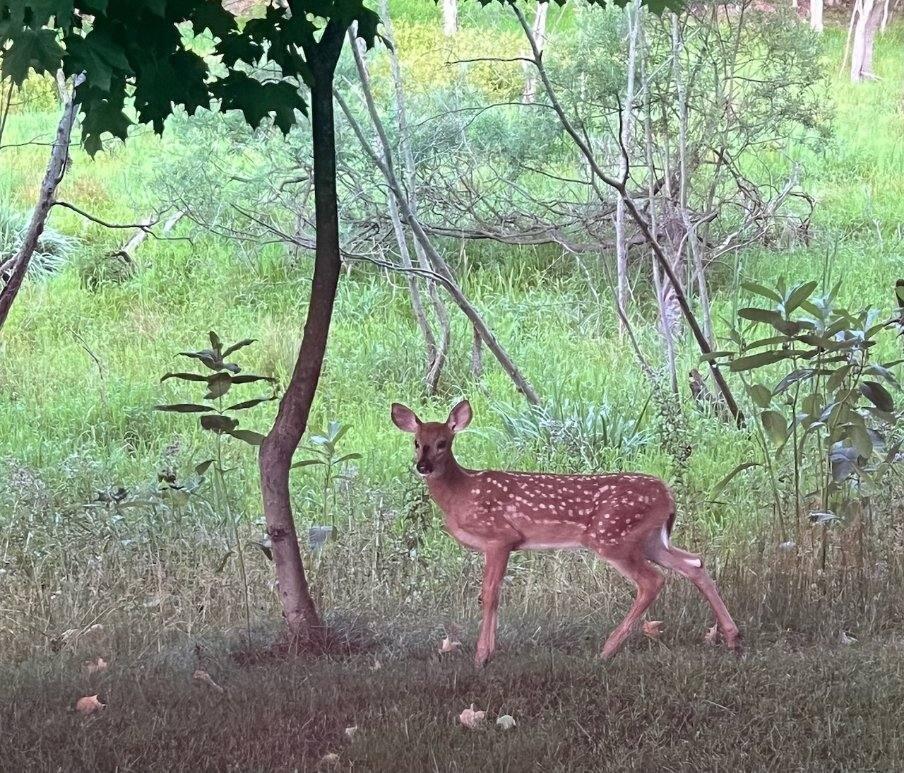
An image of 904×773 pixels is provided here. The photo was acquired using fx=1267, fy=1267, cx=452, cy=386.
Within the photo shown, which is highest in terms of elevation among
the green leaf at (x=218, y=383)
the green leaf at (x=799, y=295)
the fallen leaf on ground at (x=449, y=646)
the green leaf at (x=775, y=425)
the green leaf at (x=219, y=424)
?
the green leaf at (x=799, y=295)

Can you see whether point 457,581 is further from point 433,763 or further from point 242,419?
point 242,419

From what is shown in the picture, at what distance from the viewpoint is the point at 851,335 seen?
12.6 ft

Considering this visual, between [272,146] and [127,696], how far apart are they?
598 cm

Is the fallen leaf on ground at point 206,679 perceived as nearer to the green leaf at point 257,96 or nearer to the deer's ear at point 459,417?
the deer's ear at point 459,417

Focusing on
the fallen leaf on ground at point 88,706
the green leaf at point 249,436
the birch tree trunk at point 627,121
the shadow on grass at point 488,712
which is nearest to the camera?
the shadow on grass at point 488,712

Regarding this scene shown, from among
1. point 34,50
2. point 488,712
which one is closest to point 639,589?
point 488,712

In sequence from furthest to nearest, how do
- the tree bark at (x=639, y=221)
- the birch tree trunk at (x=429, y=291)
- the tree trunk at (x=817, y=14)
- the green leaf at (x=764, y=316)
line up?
the tree trunk at (x=817, y=14) < the birch tree trunk at (x=429, y=291) < the tree bark at (x=639, y=221) < the green leaf at (x=764, y=316)

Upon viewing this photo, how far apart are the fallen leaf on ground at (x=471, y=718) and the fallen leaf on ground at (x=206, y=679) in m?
0.64

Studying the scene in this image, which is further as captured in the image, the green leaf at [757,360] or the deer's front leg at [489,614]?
the green leaf at [757,360]

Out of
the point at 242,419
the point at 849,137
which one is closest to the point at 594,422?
the point at 242,419

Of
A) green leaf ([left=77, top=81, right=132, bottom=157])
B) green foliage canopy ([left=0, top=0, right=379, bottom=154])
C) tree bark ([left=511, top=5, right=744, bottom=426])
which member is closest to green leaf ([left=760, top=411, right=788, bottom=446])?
tree bark ([left=511, top=5, right=744, bottom=426])

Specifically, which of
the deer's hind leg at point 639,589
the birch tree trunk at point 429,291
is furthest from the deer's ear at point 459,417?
the birch tree trunk at point 429,291

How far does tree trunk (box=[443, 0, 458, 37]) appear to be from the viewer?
30.3 feet

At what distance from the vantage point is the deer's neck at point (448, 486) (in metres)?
3.38
